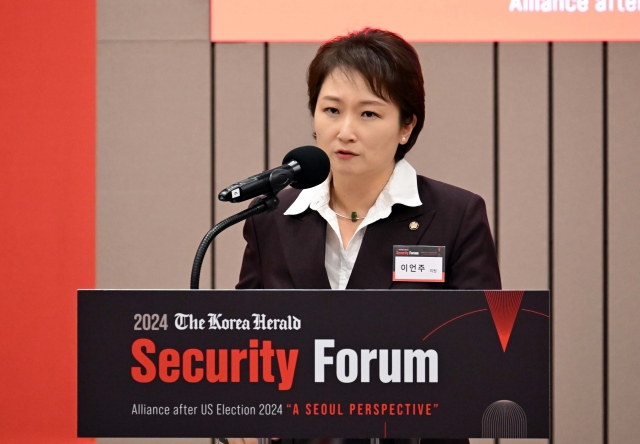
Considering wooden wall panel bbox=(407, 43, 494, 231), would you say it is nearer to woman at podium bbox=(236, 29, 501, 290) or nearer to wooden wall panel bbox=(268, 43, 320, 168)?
wooden wall panel bbox=(268, 43, 320, 168)

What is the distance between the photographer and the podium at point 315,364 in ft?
3.61

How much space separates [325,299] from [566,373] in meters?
2.58

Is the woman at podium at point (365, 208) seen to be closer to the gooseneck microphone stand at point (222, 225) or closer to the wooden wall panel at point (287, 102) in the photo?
the gooseneck microphone stand at point (222, 225)

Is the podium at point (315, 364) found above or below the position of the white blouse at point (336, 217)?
below

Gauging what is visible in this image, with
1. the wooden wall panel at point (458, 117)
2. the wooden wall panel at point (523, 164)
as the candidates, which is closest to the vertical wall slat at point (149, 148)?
the wooden wall panel at point (458, 117)

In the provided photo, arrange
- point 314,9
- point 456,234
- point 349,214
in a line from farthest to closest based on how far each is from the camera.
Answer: point 314,9
point 349,214
point 456,234

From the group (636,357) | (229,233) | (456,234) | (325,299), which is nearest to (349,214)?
(456,234)

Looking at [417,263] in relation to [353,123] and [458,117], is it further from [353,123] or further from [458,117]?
[458,117]

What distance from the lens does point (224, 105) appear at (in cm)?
333

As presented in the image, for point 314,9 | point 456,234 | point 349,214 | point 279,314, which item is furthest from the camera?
point 314,9

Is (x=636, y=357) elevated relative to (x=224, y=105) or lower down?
lower down

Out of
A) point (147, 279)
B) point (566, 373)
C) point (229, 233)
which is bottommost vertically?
point (566, 373)

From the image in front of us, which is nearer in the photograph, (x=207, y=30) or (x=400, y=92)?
(x=400, y=92)

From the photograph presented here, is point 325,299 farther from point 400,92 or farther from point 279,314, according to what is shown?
point 400,92
